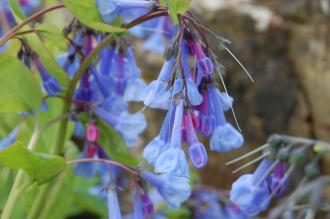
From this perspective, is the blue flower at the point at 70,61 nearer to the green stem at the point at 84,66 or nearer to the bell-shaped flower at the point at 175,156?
the green stem at the point at 84,66

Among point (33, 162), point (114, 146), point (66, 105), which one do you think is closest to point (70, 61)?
point (66, 105)

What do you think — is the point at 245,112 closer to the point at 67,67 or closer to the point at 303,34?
the point at 303,34

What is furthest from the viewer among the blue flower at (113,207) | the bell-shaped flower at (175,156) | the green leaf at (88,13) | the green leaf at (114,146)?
the green leaf at (114,146)

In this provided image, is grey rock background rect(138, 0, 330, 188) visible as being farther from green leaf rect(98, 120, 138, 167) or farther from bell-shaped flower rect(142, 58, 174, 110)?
bell-shaped flower rect(142, 58, 174, 110)

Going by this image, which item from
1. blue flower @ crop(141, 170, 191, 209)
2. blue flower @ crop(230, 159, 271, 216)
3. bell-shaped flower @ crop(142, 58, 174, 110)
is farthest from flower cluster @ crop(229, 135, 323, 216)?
bell-shaped flower @ crop(142, 58, 174, 110)

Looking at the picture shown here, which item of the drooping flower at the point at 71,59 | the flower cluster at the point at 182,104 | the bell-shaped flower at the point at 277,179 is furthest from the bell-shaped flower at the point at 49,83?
the bell-shaped flower at the point at 277,179

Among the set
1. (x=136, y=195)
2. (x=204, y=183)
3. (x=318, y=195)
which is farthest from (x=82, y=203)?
(x=318, y=195)
